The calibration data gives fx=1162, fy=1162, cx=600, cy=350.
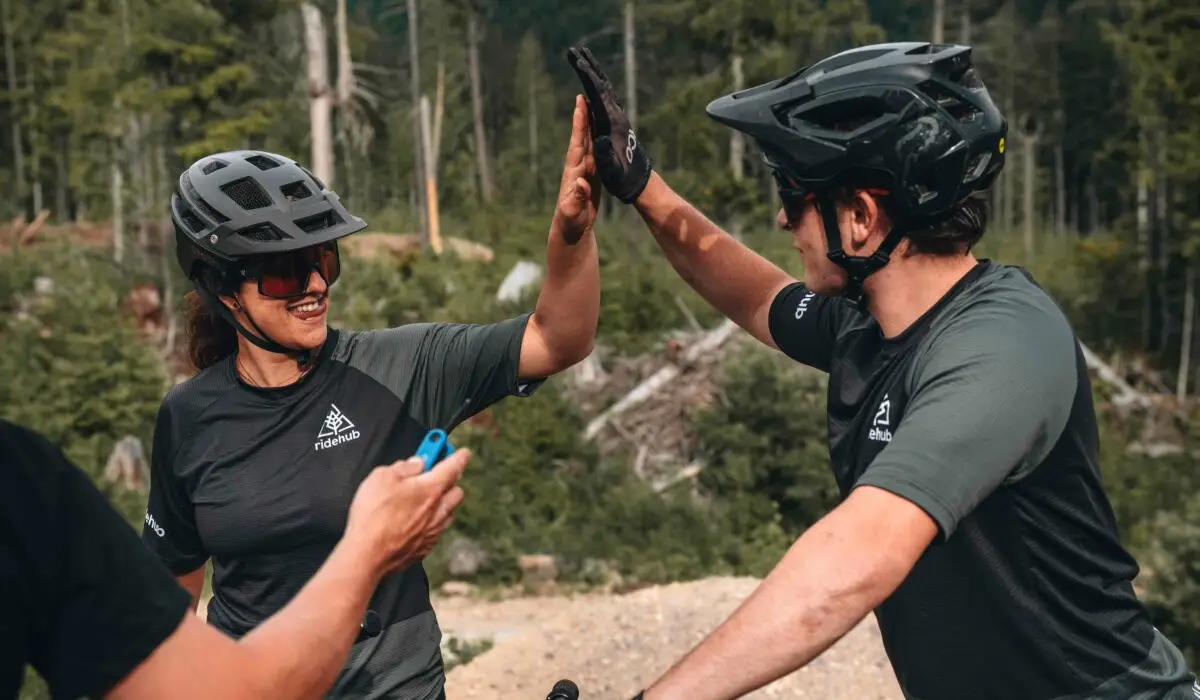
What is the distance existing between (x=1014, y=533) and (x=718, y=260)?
1.69 m

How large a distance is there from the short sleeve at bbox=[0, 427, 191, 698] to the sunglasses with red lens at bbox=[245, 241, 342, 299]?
1743 millimetres

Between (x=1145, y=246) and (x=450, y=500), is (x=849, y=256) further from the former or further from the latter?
(x=1145, y=246)

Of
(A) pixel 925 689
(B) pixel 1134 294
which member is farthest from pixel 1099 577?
(B) pixel 1134 294

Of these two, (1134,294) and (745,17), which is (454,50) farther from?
(1134,294)

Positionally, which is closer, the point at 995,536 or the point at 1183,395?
the point at 995,536

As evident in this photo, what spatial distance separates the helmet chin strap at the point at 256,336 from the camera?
3.47 meters

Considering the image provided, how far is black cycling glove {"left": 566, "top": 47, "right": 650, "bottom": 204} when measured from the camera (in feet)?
11.0

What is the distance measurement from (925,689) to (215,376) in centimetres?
229

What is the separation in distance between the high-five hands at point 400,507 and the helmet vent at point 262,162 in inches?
71.9

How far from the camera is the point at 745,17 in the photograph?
33.1m

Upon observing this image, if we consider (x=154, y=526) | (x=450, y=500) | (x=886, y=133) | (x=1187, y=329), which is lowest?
(x=1187, y=329)

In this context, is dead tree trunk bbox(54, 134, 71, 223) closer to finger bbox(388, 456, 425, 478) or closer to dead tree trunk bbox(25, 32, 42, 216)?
dead tree trunk bbox(25, 32, 42, 216)

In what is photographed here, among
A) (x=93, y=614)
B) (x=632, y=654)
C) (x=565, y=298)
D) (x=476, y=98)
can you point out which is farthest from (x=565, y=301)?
(x=476, y=98)

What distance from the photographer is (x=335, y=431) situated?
3.40m
